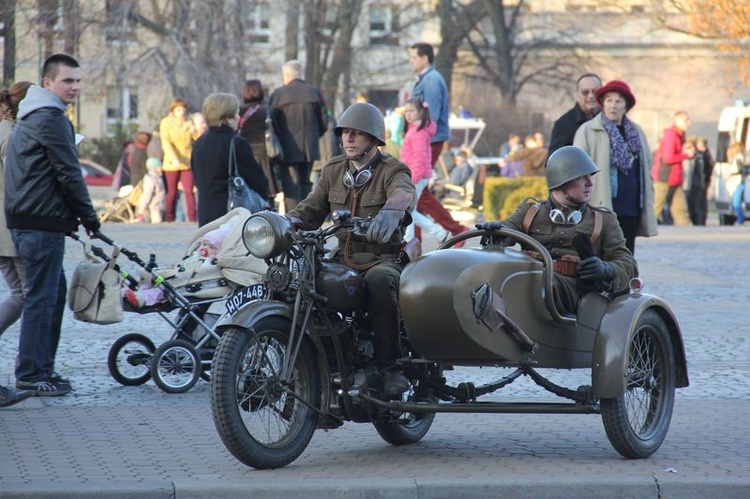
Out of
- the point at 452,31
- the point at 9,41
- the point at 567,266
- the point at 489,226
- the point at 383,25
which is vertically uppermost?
the point at 383,25

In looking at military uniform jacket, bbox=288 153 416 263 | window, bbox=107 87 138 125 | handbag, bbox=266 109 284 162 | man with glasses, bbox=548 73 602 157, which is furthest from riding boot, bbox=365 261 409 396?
window, bbox=107 87 138 125

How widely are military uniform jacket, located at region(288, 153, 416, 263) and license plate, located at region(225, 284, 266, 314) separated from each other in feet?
2.81

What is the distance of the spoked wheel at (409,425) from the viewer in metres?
6.93

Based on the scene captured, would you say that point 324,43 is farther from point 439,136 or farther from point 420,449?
point 420,449

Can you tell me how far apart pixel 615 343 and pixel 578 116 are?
14.7ft

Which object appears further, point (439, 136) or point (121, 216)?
point (121, 216)

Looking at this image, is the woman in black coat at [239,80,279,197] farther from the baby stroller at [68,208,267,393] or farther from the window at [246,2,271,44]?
the window at [246,2,271,44]

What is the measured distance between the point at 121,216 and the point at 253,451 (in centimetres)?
2150

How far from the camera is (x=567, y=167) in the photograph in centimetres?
716

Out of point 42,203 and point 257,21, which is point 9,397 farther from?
point 257,21

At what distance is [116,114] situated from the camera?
2347 inches

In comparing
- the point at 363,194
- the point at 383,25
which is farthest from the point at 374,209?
the point at 383,25

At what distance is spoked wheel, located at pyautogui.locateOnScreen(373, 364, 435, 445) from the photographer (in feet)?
22.7

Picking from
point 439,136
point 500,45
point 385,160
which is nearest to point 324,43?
point 500,45
